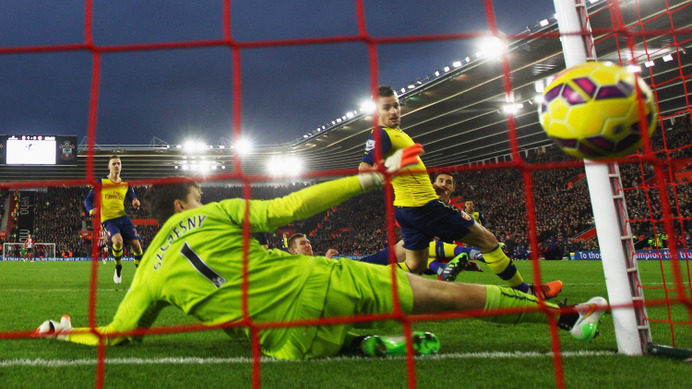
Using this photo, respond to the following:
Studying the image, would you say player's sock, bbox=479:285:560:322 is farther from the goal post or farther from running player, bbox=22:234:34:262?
running player, bbox=22:234:34:262

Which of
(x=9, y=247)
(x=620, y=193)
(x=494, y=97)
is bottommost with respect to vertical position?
(x=620, y=193)

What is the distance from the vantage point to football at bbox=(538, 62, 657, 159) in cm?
194

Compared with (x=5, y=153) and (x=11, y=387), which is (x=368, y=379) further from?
(x=5, y=153)

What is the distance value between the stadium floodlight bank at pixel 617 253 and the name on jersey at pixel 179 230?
2.16 metres

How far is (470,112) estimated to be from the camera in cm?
2039

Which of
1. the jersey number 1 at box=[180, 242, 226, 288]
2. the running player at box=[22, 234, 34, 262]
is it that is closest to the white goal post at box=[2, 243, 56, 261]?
the running player at box=[22, 234, 34, 262]

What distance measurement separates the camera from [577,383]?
7.11 feet

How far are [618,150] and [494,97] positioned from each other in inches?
701

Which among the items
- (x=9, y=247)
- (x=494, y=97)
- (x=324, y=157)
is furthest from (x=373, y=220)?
(x=9, y=247)

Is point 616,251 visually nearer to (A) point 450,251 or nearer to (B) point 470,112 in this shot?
(A) point 450,251

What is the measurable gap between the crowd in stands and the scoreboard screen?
345 cm

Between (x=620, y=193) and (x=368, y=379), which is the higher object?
(x=620, y=193)

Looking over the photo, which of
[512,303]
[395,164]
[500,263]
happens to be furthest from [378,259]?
[395,164]

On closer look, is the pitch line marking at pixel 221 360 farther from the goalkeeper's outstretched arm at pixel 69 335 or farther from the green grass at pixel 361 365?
the goalkeeper's outstretched arm at pixel 69 335
